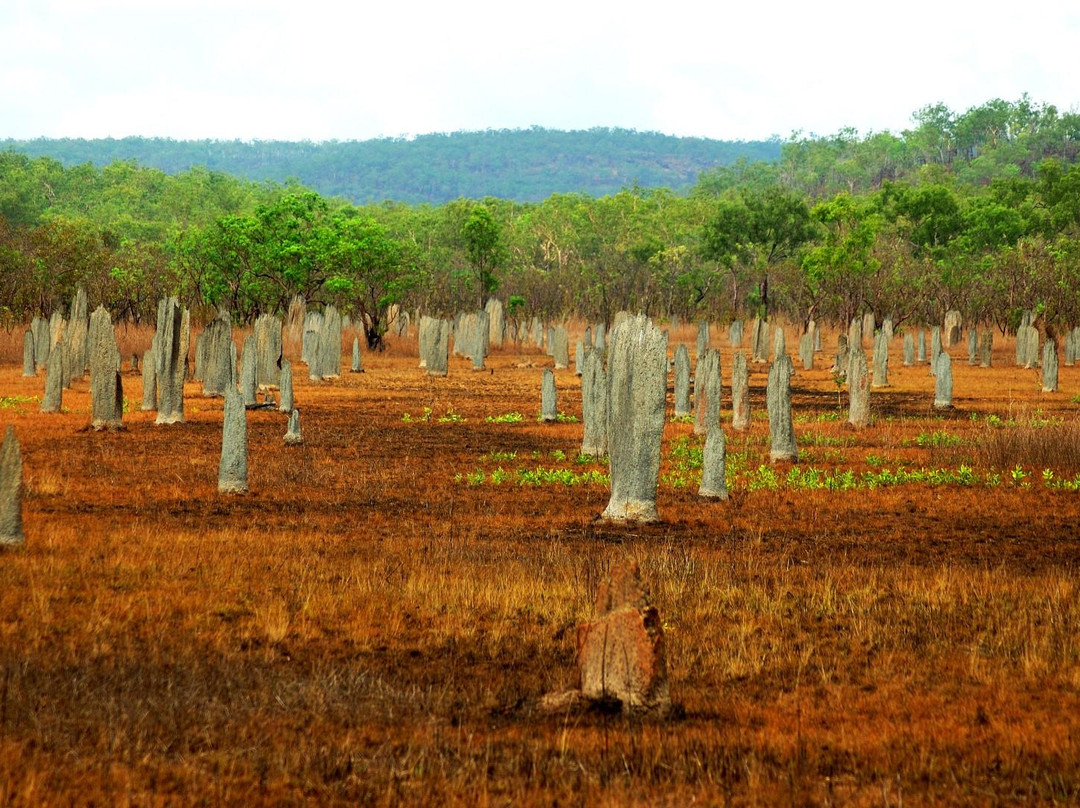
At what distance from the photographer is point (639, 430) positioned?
610 inches

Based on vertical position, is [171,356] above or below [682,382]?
above

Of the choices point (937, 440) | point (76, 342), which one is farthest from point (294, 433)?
Result: point (76, 342)

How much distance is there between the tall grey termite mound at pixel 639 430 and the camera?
15461mm

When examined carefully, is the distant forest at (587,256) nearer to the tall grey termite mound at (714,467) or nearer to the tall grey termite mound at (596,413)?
the tall grey termite mound at (596,413)

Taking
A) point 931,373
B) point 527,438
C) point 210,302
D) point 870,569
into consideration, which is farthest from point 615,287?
point 870,569

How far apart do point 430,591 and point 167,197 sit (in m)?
135

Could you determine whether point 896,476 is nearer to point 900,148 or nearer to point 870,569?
point 870,569

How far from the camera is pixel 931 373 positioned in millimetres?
45688

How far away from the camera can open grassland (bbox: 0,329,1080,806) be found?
276 inches

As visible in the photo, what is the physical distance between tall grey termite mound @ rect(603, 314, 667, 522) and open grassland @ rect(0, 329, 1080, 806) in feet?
1.71

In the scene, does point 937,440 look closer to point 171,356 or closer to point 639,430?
point 639,430

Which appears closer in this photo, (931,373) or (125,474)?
(125,474)

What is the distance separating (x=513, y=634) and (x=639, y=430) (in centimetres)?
574

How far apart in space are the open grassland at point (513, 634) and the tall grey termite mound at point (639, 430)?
52 cm
